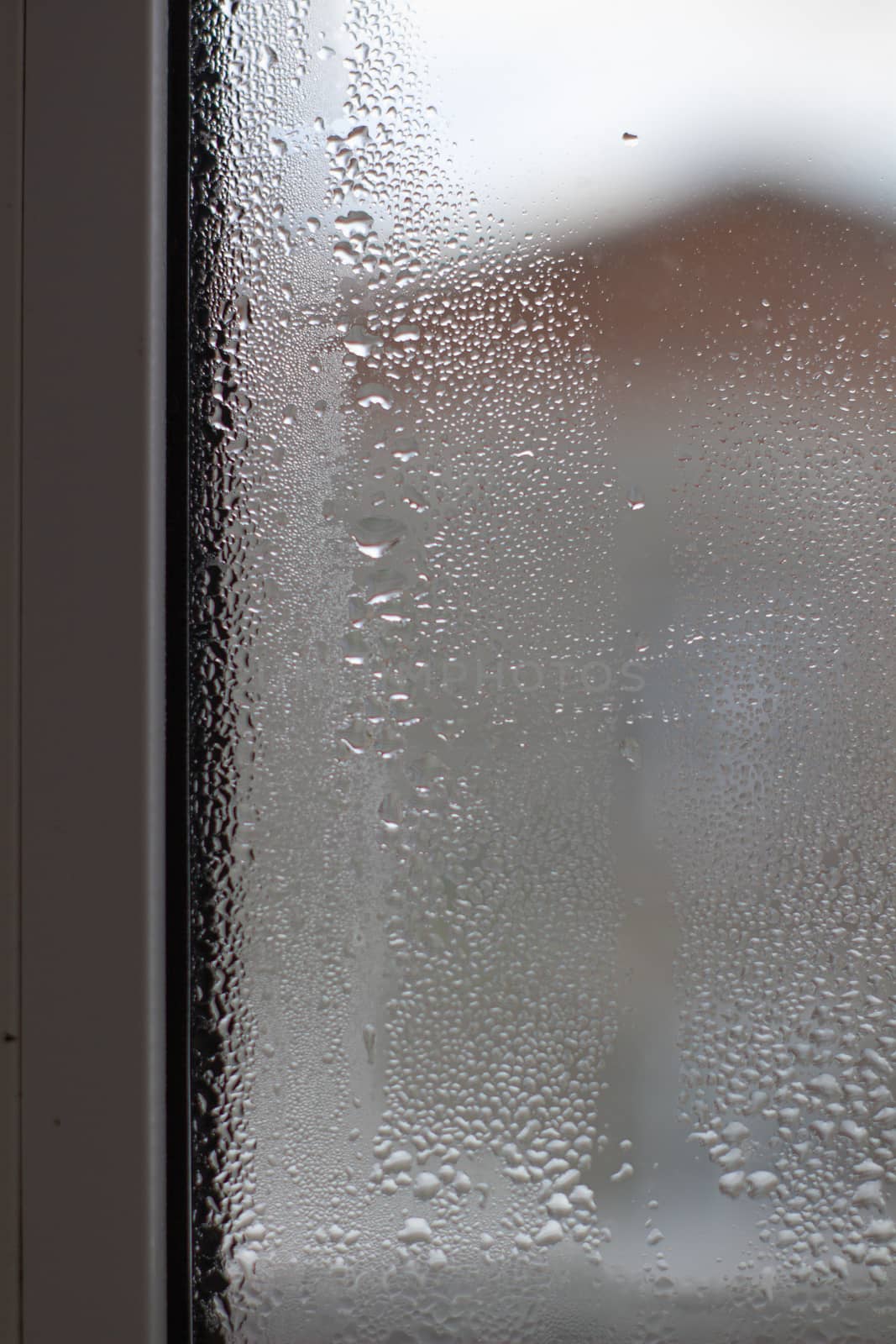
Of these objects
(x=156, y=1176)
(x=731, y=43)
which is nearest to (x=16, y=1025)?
(x=156, y=1176)

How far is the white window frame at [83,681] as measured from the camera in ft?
1.54

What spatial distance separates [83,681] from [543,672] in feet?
0.82

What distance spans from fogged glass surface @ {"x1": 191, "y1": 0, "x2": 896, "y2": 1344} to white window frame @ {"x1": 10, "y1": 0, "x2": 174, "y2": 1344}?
34 mm

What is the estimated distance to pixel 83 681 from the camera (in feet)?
1.57

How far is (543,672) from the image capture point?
502 mm

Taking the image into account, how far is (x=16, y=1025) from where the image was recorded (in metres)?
0.48

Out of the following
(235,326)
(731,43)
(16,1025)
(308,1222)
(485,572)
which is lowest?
(308,1222)

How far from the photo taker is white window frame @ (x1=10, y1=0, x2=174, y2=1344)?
0.47 m

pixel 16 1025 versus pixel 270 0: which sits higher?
pixel 270 0

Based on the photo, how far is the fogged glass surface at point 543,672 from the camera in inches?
19.4

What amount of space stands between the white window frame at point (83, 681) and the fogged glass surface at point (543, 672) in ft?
0.11

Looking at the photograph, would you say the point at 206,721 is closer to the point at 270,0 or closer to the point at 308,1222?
the point at 308,1222

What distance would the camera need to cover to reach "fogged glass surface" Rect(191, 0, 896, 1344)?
49cm

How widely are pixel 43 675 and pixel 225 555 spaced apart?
12 cm
